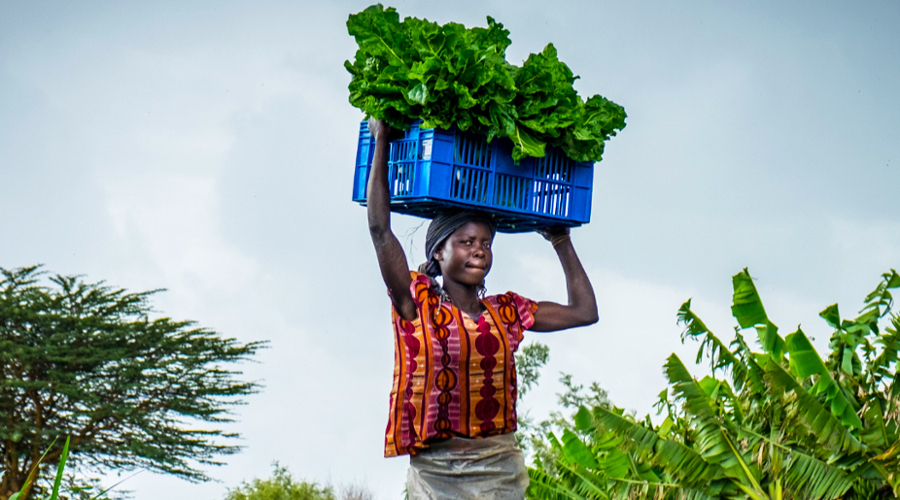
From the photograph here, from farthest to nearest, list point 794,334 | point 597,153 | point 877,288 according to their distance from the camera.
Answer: point 877,288
point 794,334
point 597,153

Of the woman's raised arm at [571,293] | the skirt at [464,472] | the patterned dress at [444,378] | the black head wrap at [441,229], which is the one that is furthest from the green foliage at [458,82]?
the skirt at [464,472]

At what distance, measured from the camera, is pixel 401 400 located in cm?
347

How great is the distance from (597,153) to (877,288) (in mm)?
2529

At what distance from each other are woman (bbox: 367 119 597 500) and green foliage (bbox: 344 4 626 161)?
0.17 m

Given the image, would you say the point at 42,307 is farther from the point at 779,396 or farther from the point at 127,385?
the point at 779,396

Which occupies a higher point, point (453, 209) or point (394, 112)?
point (394, 112)

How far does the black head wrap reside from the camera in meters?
3.61

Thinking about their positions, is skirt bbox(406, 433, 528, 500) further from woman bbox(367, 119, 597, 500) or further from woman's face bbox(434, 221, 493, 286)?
woman's face bbox(434, 221, 493, 286)

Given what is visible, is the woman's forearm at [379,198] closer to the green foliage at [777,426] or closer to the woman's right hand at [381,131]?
the woman's right hand at [381,131]

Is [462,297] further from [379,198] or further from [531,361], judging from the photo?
[531,361]

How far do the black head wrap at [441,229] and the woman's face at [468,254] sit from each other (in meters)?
0.02

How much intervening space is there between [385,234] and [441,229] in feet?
0.91

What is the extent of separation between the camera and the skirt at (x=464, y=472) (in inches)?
134

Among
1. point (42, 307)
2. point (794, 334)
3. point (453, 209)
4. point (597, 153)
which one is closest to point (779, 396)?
point (794, 334)
